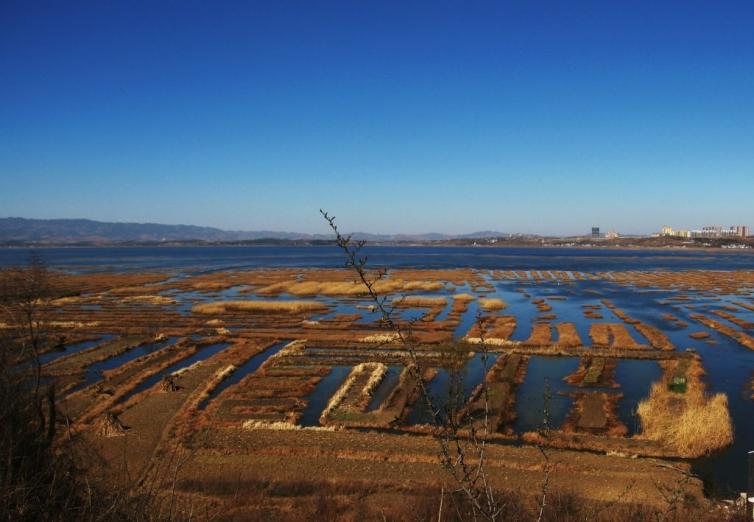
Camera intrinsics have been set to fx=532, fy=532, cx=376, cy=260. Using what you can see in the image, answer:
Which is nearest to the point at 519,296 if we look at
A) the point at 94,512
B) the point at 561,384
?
the point at 561,384

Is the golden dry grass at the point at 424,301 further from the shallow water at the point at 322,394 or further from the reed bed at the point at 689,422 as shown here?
the reed bed at the point at 689,422

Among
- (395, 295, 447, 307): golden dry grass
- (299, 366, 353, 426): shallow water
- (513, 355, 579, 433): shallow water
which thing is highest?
(395, 295, 447, 307): golden dry grass

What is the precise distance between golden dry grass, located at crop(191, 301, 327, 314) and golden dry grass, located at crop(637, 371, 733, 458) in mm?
33499

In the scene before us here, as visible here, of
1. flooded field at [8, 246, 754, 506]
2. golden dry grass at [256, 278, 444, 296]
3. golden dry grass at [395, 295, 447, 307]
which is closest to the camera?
flooded field at [8, 246, 754, 506]

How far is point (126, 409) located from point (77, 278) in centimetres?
7729

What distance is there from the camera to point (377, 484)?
1443cm

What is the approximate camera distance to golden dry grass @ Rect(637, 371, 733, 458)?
17.2 meters

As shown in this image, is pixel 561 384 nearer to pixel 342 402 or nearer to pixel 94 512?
pixel 342 402

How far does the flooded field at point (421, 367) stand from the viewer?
18.0 meters

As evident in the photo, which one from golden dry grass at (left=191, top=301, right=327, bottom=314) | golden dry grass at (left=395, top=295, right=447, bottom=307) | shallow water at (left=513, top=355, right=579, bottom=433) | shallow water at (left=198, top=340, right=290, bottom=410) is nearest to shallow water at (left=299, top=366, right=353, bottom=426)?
shallow water at (left=198, top=340, right=290, bottom=410)

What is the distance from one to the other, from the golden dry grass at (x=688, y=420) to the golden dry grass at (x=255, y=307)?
33.5 m

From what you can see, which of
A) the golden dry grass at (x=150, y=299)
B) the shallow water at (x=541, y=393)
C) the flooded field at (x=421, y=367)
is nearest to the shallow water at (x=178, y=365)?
the flooded field at (x=421, y=367)

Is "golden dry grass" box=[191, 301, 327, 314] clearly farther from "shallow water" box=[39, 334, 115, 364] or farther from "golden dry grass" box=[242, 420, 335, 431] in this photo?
"golden dry grass" box=[242, 420, 335, 431]

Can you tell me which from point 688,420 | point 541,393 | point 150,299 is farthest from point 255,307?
point 688,420
